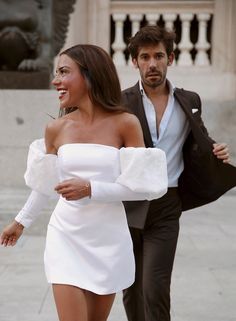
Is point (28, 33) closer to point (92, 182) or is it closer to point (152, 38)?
point (152, 38)

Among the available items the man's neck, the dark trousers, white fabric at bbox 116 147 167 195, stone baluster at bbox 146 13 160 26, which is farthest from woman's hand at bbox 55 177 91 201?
stone baluster at bbox 146 13 160 26

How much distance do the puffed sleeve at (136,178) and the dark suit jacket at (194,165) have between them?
586 mm

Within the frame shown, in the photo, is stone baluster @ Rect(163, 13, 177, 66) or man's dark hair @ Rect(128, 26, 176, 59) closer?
man's dark hair @ Rect(128, 26, 176, 59)

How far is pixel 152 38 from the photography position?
344 centimetres

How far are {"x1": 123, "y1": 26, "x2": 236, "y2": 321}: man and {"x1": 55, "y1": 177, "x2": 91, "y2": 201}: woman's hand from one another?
2.34 ft

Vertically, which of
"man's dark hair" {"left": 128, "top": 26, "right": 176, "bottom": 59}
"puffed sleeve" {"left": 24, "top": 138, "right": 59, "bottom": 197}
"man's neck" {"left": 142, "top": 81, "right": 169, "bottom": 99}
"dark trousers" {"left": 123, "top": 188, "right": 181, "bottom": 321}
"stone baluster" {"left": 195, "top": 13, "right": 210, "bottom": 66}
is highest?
"man's dark hair" {"left": 128, "top": 26, "right": 176, "bottom": 59}

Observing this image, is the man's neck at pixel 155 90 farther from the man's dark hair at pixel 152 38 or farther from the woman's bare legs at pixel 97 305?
the woman's bare legs at pixel 97 305

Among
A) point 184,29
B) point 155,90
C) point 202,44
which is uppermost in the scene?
point 155,90

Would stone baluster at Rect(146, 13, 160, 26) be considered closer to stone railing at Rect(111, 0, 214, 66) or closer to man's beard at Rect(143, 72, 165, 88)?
stone railing at Rect(111, 0, 214, 66)

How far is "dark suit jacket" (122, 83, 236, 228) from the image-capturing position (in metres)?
3.47

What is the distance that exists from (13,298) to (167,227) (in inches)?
63.6

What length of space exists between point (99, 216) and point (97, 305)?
337 mm

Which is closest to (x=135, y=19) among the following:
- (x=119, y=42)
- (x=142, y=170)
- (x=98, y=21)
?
(x=119, y=42)

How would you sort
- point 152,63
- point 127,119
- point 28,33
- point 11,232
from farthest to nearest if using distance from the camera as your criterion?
point 28,33
point 152,63
point 11,232
point 127,119
